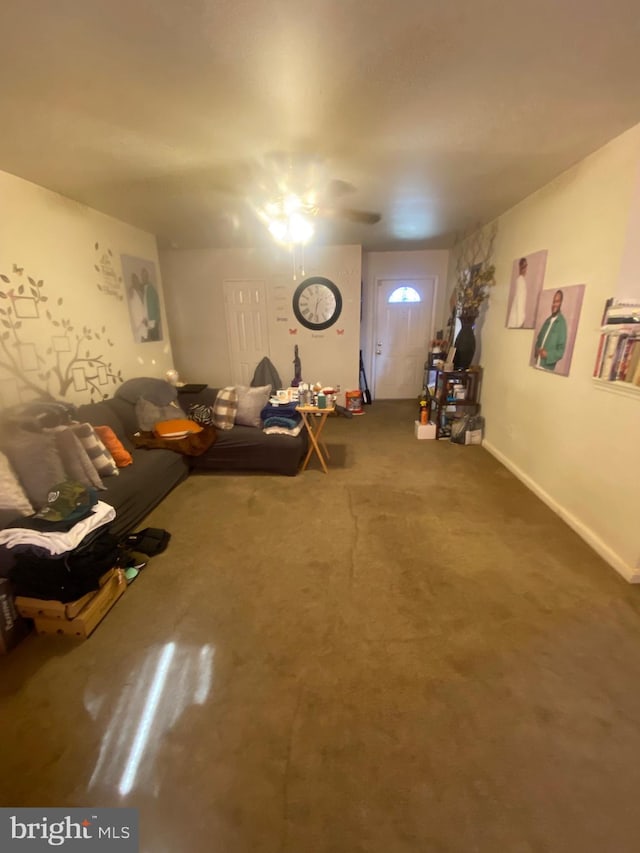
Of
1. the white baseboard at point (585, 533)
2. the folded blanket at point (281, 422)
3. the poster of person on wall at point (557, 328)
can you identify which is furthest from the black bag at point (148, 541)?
the poster of person on wall at point (557, 328)

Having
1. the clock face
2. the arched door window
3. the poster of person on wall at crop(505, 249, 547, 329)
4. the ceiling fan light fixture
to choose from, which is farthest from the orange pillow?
the arched door window

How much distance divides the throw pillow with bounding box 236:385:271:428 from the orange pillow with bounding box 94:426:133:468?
1.16 m

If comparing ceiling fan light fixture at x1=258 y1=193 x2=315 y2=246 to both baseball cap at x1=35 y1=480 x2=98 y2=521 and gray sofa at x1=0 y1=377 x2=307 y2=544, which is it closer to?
gray sofa at x1=0 y1=377 x2=307 y2=544

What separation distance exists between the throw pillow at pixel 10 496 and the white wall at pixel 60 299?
0.93 meters

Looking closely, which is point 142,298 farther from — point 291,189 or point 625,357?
point 625,357

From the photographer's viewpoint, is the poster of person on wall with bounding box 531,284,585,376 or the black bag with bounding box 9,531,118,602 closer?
the black bag with bounding box 9,531,118,602

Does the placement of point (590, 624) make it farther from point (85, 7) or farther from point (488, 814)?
point (85, 7)

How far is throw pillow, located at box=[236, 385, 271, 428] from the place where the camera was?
370 cm

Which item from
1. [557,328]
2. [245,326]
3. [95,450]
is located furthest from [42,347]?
[557,328]

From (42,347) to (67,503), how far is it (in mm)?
1704

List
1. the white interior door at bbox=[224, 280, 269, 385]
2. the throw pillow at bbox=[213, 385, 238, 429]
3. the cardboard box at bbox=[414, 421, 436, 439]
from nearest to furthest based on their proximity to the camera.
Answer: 1. the throw pillow at bbox=[213, 385, 238, 429]
2. the cardboard box at bbox=[414, 421, 436, 439]
3. the white interior door at bbox=[224, 280, 269, 385]

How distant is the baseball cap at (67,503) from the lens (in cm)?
189

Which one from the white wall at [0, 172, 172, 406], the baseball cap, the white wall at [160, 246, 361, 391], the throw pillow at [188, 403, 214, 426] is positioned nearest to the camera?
the baseball cap

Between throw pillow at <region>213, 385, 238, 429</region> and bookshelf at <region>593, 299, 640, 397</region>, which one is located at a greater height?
bookshelf at <region>593, 299, 640, 397</region>
